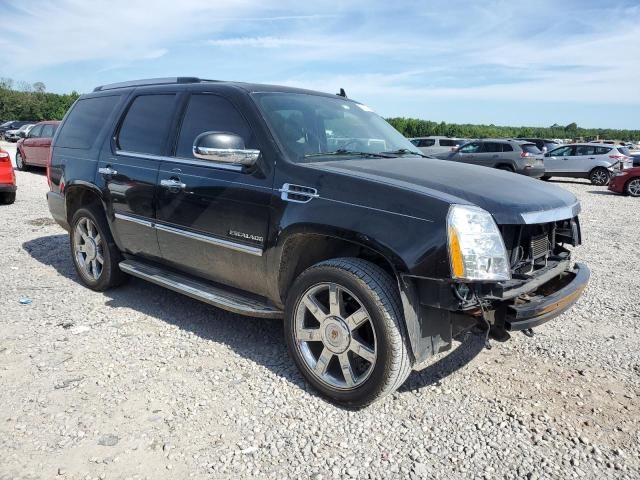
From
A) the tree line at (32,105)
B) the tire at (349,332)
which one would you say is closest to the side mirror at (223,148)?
the tire at (349,332)

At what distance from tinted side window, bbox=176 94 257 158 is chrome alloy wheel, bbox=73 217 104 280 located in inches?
63.2

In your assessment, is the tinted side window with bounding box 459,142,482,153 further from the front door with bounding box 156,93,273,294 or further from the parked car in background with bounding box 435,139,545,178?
the front door with bounding box 156,93,273,294

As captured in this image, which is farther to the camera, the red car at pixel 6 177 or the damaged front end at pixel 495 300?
the red car at pixel 6 177

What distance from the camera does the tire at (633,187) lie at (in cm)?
1545

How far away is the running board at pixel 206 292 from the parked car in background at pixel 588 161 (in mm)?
18236

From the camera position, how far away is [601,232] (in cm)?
885

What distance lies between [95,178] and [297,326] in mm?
2681

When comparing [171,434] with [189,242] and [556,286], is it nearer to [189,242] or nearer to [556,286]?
[189,242]

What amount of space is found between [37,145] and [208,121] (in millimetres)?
14697

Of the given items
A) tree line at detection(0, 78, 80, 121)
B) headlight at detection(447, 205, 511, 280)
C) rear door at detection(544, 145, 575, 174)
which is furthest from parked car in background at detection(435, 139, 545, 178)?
tree line at detection(0, 78, 80, 121)

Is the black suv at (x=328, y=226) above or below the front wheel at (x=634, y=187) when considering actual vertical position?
above

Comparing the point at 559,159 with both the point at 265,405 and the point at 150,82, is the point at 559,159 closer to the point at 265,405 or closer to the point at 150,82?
the point at 150,82

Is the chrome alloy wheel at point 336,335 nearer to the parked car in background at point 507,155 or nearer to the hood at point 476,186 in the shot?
the hood at point 476,186

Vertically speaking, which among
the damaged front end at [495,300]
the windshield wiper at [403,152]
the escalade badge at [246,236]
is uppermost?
the windshield wiper at [403,152]
